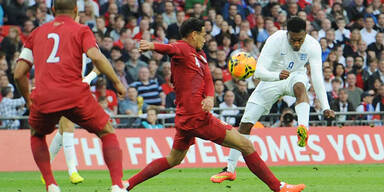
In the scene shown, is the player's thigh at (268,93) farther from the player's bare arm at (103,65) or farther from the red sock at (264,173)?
the player's bare arm at (103,65)

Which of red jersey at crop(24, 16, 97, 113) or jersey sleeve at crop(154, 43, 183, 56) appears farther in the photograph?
jersey sleeve at crop(154, 43, 183, 56)

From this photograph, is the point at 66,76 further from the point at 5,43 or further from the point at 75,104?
the point at 5,43

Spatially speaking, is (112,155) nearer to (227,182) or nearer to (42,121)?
(42,121)

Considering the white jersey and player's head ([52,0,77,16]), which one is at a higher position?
player's head ([52,0,77,16])

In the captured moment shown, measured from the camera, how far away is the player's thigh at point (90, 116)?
28.8 feet

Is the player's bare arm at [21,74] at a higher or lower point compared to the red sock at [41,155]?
higher

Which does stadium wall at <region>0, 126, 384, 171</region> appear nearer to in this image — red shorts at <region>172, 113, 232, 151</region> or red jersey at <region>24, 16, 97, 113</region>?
red shorts at <region>172, 113, 232, 151</region>

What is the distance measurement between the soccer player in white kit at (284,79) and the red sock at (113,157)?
3.46 m

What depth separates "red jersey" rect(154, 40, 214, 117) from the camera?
10.1m

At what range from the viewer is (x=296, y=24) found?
1216 centimetres

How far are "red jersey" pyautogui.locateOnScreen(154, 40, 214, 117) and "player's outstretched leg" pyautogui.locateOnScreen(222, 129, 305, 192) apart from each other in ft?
1.61

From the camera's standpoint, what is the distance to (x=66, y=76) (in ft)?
28.5

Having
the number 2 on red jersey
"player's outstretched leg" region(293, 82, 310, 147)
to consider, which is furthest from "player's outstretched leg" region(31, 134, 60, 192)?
"player's outstretched leg" region(293, 82, 310, 147)

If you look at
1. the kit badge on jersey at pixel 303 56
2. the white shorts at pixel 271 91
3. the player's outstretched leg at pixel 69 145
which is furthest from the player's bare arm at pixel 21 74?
the kit badge on jersey at pixel 303 56
